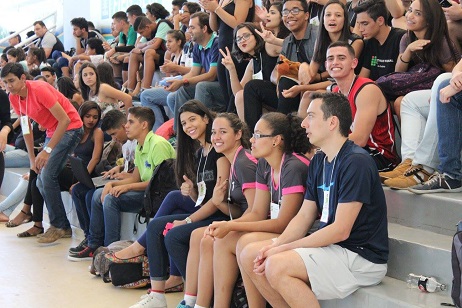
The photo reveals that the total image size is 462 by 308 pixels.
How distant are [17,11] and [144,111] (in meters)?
9.76

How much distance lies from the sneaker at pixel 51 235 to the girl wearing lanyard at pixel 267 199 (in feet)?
8.87

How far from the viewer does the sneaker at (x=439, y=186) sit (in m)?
3.72

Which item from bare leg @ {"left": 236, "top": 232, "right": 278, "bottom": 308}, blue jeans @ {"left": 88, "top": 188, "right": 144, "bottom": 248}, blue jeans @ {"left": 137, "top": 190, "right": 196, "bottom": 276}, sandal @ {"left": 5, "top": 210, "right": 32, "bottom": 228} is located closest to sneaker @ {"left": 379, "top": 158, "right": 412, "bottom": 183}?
bare leg @ {"left": 236, "top": 232, "right": 278, "bottom": 308}

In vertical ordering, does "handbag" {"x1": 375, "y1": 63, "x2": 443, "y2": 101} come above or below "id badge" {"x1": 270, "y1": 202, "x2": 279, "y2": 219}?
above

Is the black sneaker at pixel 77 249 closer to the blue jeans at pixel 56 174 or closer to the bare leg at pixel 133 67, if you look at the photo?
the blue jeans at pixel 56 174

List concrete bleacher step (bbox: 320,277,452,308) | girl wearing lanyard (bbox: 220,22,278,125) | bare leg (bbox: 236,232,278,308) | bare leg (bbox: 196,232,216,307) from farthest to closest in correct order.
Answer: girl wearing lanyard (bbox: 220,22,278,125) < bare leg (bbox: 196,232,216,307) < bare leg (bbox: 236,232,278,308) < concrete bleacher step (bbox: 320,277,452,308)

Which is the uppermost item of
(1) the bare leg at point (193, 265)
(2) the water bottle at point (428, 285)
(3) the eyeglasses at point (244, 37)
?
(3) the eyeglasses at point (244, 37)

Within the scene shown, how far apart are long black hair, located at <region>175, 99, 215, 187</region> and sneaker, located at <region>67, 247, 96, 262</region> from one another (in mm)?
1273

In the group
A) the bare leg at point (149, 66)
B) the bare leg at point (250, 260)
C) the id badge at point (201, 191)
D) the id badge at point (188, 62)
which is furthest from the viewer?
the bare leg at point (149, 66)

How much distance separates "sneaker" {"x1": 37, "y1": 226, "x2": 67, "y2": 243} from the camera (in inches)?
240

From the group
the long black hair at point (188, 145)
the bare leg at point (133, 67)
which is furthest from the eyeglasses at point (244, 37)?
the bare leg at point (133, 67)

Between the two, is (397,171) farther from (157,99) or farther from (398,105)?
(157,99)

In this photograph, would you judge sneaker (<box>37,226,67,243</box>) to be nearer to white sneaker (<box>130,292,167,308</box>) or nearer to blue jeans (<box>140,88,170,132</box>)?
blue jeans (<box>140,88,170,132</box>)

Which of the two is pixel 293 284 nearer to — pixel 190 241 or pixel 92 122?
pixel 190 241
